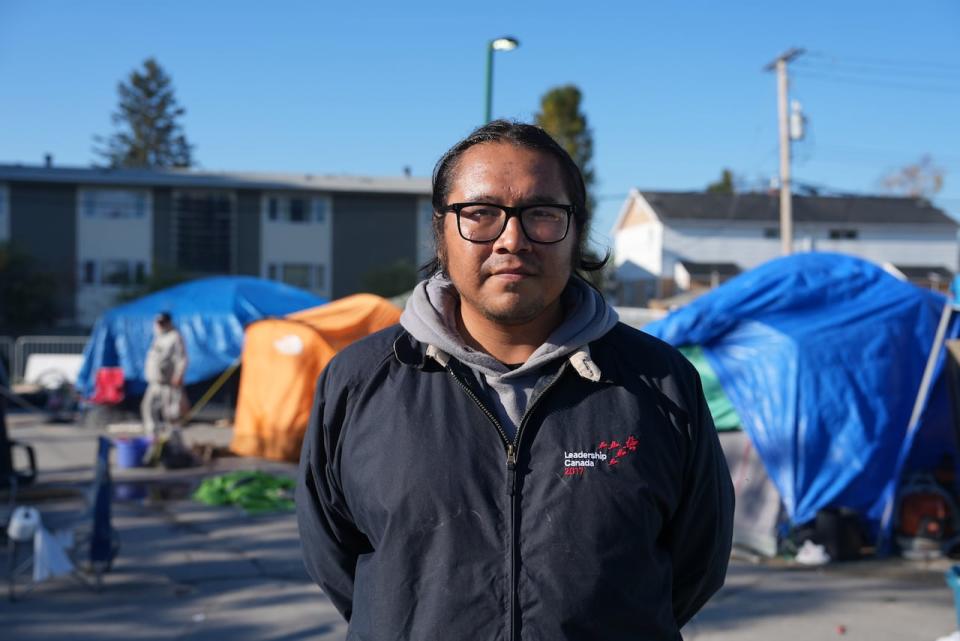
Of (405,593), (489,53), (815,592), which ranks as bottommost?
(815,592)

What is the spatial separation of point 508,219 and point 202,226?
119ft

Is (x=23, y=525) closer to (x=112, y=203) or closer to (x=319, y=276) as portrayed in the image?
(x=319, y=276)

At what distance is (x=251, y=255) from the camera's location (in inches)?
1453

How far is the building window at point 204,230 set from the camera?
36188 mm

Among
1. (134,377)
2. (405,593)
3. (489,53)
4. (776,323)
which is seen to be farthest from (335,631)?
(134,377)

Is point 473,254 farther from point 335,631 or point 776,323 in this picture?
point 776,323

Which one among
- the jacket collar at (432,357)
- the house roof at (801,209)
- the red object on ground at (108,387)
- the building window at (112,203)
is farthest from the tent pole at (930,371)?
the house roof at (801,209)

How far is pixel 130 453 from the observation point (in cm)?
1192

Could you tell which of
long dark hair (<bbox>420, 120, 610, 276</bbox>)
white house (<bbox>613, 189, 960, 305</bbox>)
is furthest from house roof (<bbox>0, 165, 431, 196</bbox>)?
long dark hair (<bbox>420, 120, 610, 276</bbox>)

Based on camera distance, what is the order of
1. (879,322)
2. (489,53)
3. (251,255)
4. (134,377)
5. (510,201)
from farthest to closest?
(251,255)
(134,377)
(489,53)
(879,322)
(510,201)

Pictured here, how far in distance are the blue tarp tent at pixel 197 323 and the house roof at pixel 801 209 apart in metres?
29.7

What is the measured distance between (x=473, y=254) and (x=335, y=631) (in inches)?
176

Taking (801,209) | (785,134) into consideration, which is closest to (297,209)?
(785,134)

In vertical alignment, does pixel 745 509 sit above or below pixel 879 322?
below
